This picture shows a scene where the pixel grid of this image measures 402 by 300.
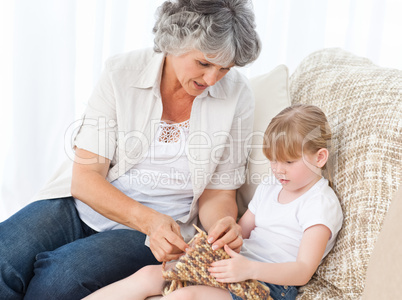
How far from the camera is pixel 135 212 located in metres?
1.49

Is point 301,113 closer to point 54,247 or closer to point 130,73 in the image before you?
point 130,73

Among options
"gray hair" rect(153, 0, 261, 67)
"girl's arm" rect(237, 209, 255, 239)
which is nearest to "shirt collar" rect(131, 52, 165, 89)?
"gray hair" rect(153, 0, 261, 67)

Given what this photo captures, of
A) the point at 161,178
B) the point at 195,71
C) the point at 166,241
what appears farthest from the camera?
the point at 161,178

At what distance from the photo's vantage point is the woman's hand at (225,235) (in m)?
1.30

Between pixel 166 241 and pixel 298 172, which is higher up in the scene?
pixel 298 172

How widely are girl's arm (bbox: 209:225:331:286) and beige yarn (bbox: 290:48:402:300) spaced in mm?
71

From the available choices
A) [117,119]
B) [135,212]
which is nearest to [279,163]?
[135,212]

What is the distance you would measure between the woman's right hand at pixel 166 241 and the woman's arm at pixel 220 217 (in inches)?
3.7

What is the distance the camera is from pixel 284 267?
1280 millimetres

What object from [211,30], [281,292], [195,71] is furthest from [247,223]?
[211,30]

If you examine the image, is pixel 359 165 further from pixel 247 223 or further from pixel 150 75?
pixel 150 75

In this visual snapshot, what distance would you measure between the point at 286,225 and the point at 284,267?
178 mm

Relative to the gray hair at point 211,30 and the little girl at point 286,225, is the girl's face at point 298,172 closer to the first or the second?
the little girl at point 286,225

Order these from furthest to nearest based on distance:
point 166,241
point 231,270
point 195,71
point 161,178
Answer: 1. point 161,178
2. point 195,71
3. point 166,241
4. point 231,270
